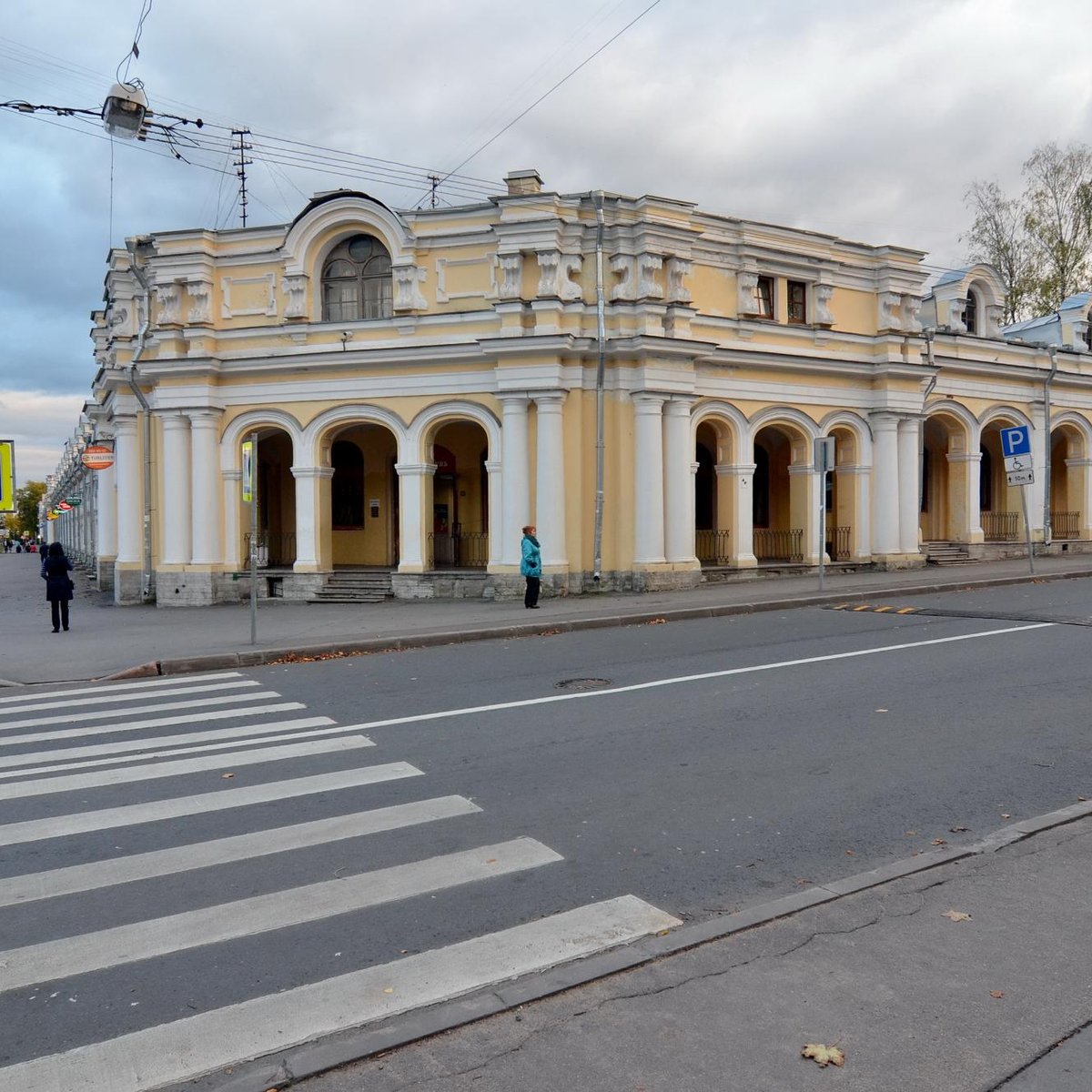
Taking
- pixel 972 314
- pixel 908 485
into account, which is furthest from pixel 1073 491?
pixel 908 485

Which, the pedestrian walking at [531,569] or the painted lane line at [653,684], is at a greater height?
the pedestrian walking at [531,569]

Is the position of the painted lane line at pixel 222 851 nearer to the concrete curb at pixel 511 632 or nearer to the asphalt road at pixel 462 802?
the asphalt road at pixel 462 802

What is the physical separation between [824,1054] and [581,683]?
701 cm

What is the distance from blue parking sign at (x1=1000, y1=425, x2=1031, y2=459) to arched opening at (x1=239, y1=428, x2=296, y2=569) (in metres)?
17.6

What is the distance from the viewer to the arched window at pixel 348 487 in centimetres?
2412

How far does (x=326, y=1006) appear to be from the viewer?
360cm

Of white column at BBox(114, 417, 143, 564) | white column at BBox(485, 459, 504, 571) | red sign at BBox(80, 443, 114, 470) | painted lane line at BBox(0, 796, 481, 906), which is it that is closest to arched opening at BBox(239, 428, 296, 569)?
white column at BBox(114, 417, 143, 564)

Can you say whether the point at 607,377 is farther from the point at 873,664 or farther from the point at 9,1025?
the point at 9,1025

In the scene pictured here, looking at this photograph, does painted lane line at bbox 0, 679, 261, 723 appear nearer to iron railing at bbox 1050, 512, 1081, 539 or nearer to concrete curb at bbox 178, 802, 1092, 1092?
concrete curb at bbox 178, 802, 1092, 1092

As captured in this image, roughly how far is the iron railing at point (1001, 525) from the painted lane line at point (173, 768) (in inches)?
1001

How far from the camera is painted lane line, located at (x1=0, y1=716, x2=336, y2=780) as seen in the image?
7.31 metres

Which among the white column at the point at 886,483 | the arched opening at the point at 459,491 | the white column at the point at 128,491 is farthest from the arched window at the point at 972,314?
the white column at the point at 128,491

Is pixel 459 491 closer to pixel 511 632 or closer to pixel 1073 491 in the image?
pixel 511 632

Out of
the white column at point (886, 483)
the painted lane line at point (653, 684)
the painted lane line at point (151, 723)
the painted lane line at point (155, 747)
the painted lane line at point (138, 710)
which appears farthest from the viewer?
the white column at point (886, 483)
